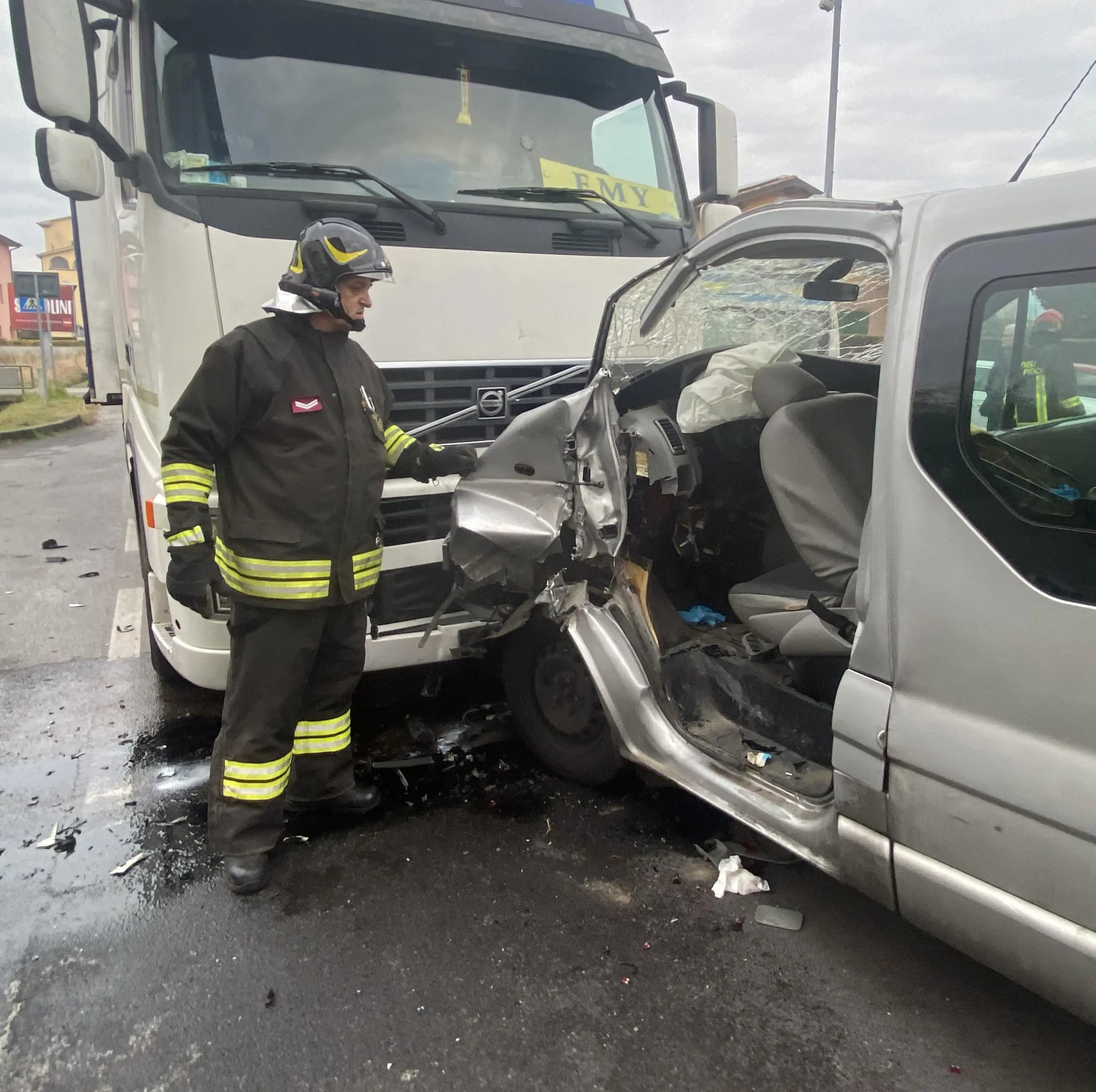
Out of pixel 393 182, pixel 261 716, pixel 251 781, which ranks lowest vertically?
pixel 251 781

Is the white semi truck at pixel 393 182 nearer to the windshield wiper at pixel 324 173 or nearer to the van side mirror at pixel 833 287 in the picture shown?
the windshield wiper at pixel 324 173

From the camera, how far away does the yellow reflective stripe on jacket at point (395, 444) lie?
2953 mm

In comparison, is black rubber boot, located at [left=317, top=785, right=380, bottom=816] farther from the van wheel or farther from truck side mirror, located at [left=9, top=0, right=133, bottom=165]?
truck side mirror, located at [left=9, top=0, right=133, bottom=165]

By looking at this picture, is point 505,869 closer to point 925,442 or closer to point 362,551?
point 362,551

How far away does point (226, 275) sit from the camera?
9.59 ft

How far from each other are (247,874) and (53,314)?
36.2m

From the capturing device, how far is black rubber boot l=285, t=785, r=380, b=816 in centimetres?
305

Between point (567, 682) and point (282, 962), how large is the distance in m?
1.26

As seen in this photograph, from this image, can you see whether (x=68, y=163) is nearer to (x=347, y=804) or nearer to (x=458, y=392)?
(x=458, y=392)

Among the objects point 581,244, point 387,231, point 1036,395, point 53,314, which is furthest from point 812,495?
point 53,314

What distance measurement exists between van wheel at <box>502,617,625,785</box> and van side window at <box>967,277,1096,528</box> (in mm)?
1513

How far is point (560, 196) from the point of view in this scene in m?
3.60

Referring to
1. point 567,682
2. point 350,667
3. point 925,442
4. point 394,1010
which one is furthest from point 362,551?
point 925,442

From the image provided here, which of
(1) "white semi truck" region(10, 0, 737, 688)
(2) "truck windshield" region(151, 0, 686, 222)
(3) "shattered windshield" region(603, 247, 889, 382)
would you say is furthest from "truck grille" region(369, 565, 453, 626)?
(2) "truck windshield" region(151, 0, 686, 222)
